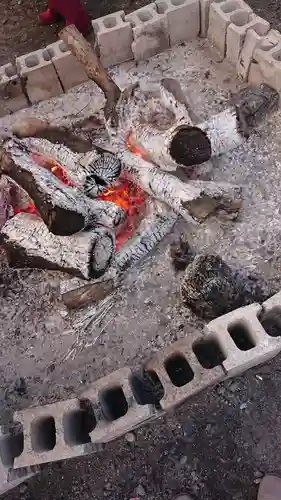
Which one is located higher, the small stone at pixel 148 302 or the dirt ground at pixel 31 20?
the dirt ground at pixel 31 20

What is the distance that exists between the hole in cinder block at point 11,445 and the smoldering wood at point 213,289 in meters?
0.75

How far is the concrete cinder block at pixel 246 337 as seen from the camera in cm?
189

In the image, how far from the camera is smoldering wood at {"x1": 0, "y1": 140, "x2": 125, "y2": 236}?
6.52 ft

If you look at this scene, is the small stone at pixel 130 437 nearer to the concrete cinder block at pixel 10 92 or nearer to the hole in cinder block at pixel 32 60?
the concrete cinder block at pixel 10 92

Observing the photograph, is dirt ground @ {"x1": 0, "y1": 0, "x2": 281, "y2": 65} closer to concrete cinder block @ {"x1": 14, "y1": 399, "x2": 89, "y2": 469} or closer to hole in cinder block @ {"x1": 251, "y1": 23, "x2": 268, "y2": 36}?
hole in cinder block @ {"x1": 251, "y1": 23, "x2": 268, "y2": 36}

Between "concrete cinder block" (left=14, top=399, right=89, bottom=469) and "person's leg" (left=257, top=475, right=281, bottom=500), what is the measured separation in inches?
27.5

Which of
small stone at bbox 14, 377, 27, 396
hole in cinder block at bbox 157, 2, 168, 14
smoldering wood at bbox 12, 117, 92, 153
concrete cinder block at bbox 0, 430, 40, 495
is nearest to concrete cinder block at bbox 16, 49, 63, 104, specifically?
smoldering wood at bbox 12, 117, 92, 153

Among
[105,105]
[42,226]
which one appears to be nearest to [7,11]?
Answer: [105,105]

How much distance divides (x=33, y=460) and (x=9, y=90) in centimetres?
155

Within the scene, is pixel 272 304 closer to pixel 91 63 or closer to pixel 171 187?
pixel 171 187

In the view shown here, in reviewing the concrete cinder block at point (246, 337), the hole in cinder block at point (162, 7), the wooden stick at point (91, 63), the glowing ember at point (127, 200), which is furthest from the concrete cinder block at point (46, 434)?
the hole in cinder block at point (162, 7)

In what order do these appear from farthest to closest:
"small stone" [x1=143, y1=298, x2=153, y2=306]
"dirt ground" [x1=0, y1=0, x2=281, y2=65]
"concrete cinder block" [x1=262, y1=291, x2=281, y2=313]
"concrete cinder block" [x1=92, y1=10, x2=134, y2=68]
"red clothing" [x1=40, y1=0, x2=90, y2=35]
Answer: "dirt ground" [x1=0, y1=0, x2=281, y2=65], "red clothing" [x1=40, y1=0, x2=90, y2=35], "concrete cinder block" [x1=92, y1=10, x2=134, y2=68], "small stone" [x1=143, y1=298, x2=153, y2=306], "concrete cinder block" [x1=262, y1=291, x2=281, y2=313]

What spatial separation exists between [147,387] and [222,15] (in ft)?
5.16

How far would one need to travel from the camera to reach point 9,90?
2.53m
